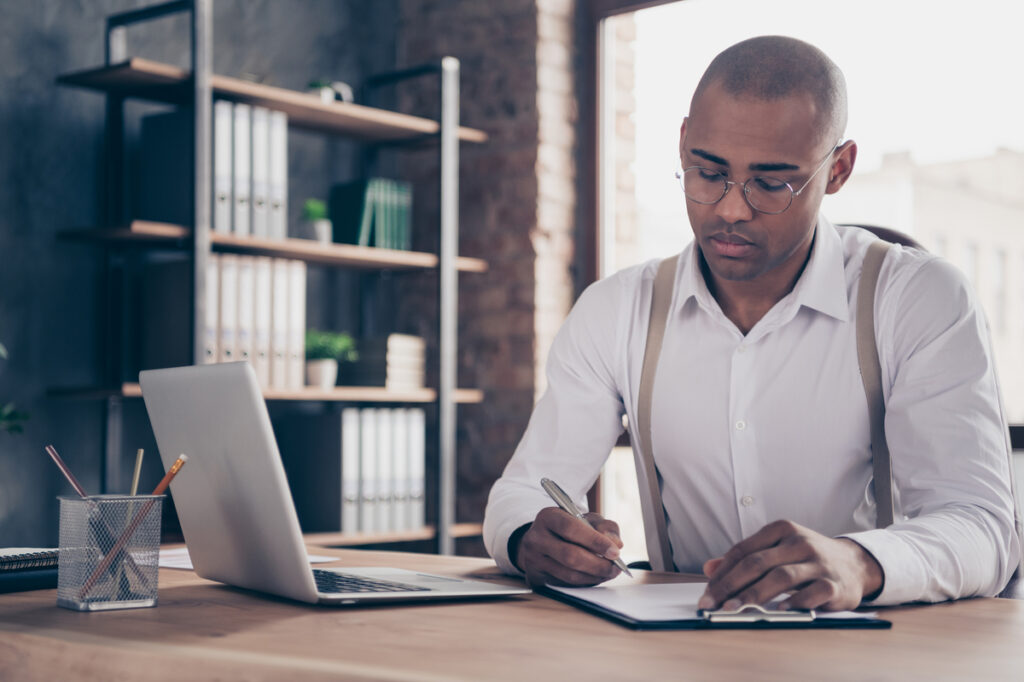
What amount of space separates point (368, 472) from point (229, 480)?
208cm

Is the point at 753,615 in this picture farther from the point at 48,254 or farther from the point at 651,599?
the point at 48,254

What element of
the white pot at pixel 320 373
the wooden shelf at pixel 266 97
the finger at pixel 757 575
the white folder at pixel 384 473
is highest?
the wooden shelf at pixel 266 97

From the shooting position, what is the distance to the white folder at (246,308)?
9.25ft

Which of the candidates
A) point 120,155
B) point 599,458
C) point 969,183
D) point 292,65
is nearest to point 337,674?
point 599,458

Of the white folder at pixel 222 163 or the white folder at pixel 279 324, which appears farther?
the white folder at pixel 279 324

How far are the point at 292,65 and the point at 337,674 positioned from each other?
9.77 feet

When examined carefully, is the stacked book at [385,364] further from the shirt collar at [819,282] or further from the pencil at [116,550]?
the pencil at [116,550]

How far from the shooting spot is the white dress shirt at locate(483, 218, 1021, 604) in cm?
131

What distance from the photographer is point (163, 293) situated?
2.81m

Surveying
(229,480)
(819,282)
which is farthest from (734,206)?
(229,480)

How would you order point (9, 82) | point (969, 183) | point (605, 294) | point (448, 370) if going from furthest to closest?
1. point (448, 370)
2. point (969, 183)
3. point (9, 82)
4. point (605, 294)

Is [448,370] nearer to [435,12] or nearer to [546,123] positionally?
[546,123]

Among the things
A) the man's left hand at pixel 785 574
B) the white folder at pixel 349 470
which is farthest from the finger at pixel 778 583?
the white folder at pixel 349 470

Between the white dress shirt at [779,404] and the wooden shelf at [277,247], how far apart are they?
1.32m
